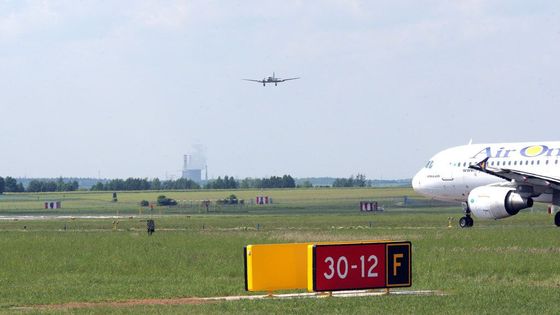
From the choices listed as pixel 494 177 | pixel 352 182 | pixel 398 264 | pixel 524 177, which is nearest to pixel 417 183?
pixel 494 177

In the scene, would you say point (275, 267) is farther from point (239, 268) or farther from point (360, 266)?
point (239, 268)

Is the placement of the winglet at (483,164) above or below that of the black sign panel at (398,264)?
above

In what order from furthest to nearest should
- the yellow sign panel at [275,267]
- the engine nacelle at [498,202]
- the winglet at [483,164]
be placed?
the winglet at [483,164]
the engine nacelle at [498,202]
the yellow sign panel at [275,267]

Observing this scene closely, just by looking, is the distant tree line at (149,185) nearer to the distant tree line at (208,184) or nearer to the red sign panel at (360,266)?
the distant tree line at (208,184)

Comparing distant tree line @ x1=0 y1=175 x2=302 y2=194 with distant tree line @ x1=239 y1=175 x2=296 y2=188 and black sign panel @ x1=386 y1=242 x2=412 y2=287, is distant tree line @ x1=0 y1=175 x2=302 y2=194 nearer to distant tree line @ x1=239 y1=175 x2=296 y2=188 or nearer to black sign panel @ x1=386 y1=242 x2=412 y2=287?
distant tree line @ x1=239 y1=175 x2=296 y2=188

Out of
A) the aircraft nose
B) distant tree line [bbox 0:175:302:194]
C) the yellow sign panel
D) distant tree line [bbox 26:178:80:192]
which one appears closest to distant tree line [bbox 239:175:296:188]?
distant tree line [bbox 0:175:302:194]

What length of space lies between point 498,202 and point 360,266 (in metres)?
27.4

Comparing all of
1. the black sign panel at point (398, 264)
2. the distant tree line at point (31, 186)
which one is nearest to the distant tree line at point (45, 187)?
the distant tree line at point (31, 186)

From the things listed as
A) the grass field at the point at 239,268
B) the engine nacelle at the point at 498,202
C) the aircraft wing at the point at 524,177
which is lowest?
the grass field at the point at 239,268

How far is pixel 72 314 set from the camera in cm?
2317

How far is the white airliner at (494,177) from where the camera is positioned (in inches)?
2019

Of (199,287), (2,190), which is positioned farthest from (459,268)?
(2,190)

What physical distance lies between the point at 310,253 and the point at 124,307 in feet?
12.5

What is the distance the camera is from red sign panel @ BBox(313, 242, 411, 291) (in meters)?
24.6
